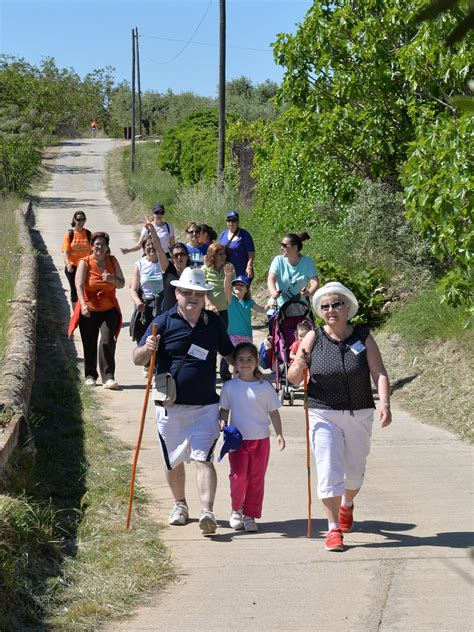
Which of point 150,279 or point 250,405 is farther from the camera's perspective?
point 150,279

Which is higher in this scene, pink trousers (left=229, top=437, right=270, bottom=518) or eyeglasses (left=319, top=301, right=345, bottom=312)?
eyeglasses (left=319, top=301, right=345, bottom=312)

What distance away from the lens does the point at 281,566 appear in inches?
255

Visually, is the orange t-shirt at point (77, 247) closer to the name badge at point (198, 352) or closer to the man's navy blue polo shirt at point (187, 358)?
the man's navy blue polo shirt at point (187, 358)

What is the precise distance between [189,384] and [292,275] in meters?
4.87

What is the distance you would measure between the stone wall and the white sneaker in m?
0.94

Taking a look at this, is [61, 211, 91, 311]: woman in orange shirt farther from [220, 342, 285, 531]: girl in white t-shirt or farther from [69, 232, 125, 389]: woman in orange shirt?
[220, 342, 285, 531]: girl in white t-shirt

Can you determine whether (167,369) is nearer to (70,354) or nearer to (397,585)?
(397,585)

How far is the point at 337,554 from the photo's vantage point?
6742 mm

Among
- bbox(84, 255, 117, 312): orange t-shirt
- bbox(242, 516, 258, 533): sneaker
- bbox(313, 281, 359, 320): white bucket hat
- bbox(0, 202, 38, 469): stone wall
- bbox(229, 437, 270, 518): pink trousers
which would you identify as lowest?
bbox(242, 516, 258, 533): sneaker

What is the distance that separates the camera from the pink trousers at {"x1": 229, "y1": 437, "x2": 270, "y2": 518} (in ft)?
23.9

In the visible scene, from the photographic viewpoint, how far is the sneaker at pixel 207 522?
23.0 feet

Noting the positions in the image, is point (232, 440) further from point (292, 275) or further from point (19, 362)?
point (292, 275)

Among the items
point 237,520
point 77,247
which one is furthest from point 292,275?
point 237,520

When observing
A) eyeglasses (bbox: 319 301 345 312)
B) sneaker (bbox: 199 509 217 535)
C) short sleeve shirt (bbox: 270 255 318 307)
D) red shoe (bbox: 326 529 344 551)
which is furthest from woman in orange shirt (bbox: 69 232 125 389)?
red shoe (bbox: 326 529 344 551)
